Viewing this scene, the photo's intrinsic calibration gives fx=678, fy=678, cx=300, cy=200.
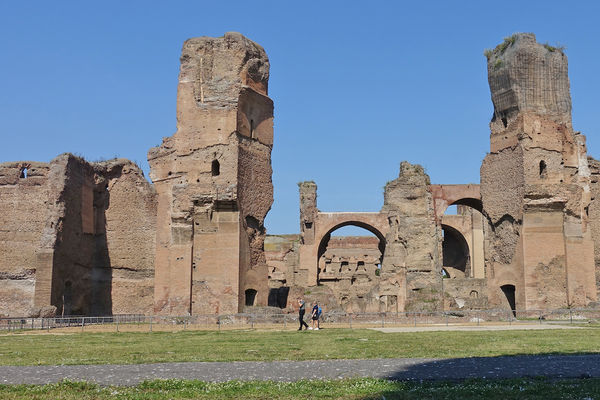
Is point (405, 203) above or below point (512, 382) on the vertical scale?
above

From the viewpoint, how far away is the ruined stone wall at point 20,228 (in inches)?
984

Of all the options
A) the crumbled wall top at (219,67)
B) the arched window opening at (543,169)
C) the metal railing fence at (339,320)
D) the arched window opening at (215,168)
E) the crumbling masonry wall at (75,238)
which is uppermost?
the crumbled wall top at (219,67)

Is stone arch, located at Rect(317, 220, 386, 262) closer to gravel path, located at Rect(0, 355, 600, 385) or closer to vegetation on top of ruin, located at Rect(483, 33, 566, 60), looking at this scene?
vegetation on top of ruin, located at Rect(483, 33, 566, 60)

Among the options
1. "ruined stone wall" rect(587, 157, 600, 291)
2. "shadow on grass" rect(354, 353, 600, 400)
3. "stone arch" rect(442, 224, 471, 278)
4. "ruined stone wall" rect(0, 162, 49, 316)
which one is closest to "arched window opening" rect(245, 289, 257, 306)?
"ruined stone wall" rect(0, 162, 49, 316)

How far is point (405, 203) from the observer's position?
29656 mm

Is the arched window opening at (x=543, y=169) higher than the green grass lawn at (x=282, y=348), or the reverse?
the arched window opening at (x=543, y=169)

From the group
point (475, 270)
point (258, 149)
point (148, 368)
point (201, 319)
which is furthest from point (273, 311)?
point (475, 270)

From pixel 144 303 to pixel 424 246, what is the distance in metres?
11.9

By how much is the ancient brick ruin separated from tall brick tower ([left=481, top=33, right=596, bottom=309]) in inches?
2.2

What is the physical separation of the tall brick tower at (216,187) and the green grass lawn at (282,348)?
9.78 metres

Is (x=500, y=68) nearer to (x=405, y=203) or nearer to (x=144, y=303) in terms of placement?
(x=405, y=203)

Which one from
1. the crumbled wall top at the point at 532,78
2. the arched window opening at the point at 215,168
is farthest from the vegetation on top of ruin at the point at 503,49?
the arched window opening at the point at 215,168

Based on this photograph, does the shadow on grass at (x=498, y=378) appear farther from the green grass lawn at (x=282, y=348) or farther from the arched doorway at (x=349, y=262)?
the arched doorway at (x=349, y=262)

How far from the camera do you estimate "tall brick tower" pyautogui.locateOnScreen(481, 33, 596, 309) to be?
26000 millimetres
